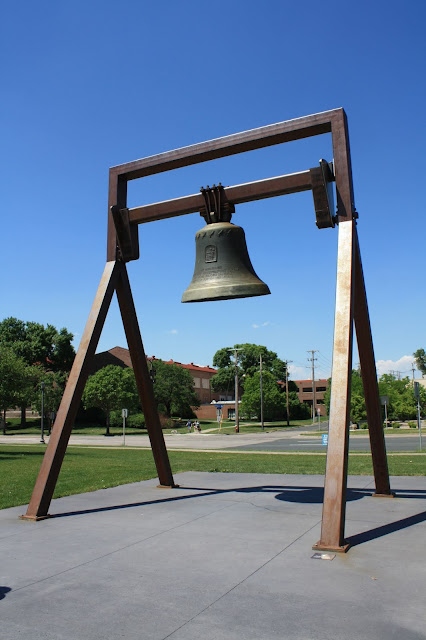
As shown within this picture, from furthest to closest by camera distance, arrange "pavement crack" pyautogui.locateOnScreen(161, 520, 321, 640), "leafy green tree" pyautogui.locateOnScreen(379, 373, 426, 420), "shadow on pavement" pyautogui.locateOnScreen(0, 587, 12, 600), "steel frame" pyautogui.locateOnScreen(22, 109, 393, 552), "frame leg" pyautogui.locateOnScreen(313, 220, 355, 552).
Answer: "leafy green tree" pyautogui.locateOnScreen(379, 373, 426, 420) → "steel frame" pyautogui.locateOnScreen(22, 109, 393, 552) → "frame leg" pyautogui.locateOnScreen(313, 220, 355, 552) → "shadow on pavement" pyautogui.locateOnScreen(0, 587, 12, 600) → "pavement crack" pyautogui.locateOnScreen(161, 520, 321, 640)

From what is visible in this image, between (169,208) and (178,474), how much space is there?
5.80 m

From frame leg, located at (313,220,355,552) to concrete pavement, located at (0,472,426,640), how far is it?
26 centimetres

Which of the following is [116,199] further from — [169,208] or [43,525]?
[43,525]

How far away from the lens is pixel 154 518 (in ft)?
22.2

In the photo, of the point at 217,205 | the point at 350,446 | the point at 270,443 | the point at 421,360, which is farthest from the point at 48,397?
the point at 421,360

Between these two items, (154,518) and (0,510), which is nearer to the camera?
(154,518)

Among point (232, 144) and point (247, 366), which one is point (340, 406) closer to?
point (232, 144)

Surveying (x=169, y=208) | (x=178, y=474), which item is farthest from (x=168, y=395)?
(x=169, y=208)

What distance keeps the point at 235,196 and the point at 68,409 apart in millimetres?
3562

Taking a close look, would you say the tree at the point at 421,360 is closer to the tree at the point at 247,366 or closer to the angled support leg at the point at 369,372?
the tree at the point at 247,366

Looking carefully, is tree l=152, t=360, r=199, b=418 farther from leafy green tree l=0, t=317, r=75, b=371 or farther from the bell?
the bell

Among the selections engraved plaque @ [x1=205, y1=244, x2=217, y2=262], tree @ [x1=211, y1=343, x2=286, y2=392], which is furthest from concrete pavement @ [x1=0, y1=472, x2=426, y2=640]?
tree @ [x1=211, y1=343, x2=286, y2=392]

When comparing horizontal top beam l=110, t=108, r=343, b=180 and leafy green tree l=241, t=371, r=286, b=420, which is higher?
horizontal top beam l=110, t=108, r=343, b=180

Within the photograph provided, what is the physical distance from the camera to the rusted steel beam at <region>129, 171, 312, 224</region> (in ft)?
22.7
